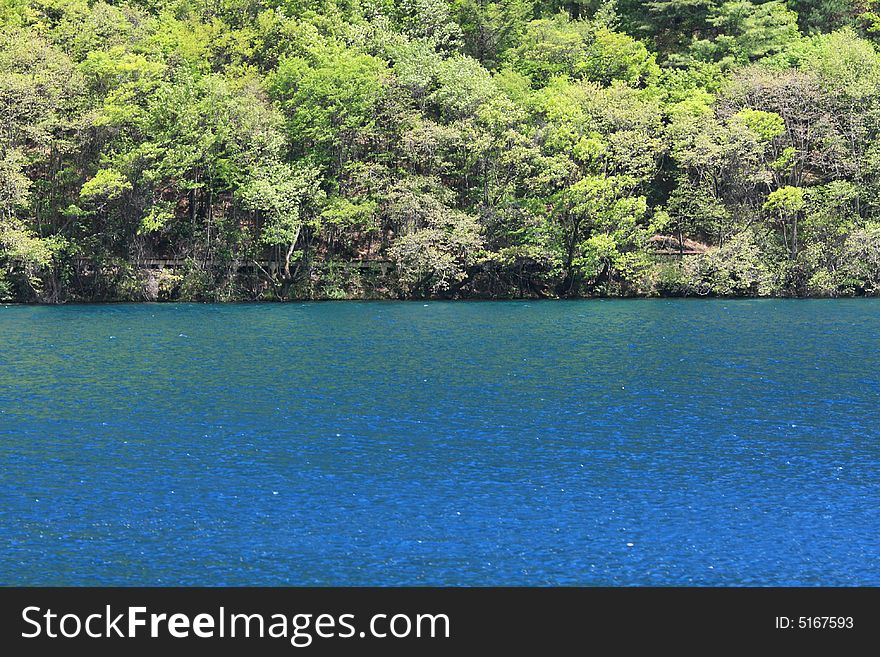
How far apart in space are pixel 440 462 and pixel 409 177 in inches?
2084

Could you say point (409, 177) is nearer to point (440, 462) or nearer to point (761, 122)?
point (761, 122)

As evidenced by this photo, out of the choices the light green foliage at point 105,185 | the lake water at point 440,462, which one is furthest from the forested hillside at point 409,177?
the lake water at point 440,462

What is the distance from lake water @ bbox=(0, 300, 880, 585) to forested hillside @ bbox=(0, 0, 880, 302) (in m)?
27.1

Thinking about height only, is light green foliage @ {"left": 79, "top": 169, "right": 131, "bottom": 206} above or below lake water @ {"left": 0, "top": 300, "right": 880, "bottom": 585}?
above

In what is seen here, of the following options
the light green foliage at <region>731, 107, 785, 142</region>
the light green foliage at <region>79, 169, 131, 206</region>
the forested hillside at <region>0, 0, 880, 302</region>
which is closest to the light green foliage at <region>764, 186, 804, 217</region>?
the forested hillside at <region>0, 0, 880, 302</region>

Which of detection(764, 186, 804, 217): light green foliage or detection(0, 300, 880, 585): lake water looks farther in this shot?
detection(764, 186, 804, 217): light green foliage

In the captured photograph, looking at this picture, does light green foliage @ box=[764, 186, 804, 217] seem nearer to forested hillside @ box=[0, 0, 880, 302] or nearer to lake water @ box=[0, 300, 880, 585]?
forested hillside @ box=[0, 0, 880, 302]

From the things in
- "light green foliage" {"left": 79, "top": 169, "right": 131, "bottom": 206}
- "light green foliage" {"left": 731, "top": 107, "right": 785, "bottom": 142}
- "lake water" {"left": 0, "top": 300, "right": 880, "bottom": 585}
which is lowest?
"lake water" {"left": 0, "top": 300, "right": 880, "bottom": 585}

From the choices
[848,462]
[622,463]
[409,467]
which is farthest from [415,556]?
[848,462]

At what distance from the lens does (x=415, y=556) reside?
57.5 ft

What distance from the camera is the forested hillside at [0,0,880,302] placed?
72062mm

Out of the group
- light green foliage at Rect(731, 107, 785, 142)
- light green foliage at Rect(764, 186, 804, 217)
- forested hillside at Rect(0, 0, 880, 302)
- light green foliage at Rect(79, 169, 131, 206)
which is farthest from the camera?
light green foliage at Rect(731, 107, 785, 142)

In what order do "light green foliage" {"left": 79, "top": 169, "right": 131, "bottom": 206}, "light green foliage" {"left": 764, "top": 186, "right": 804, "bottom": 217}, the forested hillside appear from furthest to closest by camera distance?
1. "light green foliage" {"left": 764, "top": 186, "right": 804, "bottom": 217}
2. the forested hillside
3. "light green foliage" {"left": 79, "top": 169, "right": 131, "bottom": 206}

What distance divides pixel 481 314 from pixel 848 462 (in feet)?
128
